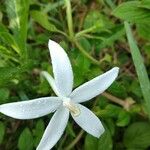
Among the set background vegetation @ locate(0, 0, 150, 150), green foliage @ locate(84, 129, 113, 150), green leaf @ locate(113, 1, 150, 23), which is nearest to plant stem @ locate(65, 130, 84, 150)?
background vegetation @ locate(0, 0, 150, 150)

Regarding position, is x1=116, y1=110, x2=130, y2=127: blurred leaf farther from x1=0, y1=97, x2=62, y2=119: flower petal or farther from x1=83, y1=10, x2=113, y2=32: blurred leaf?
x1=0, y1=97, x2=62, y2=119: flower petal

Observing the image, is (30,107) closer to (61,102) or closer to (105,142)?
(61,102)

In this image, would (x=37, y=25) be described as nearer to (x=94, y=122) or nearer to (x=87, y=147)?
(x=87, y=147)

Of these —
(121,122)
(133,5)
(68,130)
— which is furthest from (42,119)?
(133,5)

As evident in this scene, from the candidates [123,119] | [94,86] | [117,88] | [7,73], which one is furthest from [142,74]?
[7,73]

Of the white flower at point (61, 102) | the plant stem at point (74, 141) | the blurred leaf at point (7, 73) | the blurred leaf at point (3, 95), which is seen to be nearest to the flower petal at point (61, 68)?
the white flower at point (61, 102)

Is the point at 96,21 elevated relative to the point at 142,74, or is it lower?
elevated
